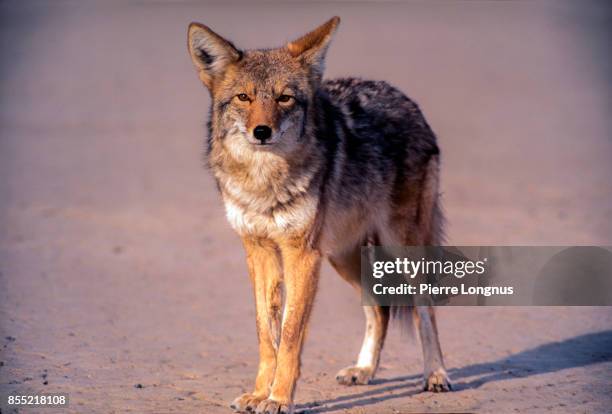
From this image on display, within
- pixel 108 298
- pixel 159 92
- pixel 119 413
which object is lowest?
pixel 119 413

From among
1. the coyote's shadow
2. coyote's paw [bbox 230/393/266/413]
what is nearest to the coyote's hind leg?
the coyote's shadow

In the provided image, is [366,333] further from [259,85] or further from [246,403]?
[259,85]

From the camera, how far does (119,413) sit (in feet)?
16.2

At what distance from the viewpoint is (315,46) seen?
5270 millimetres

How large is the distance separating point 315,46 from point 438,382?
7.73ft

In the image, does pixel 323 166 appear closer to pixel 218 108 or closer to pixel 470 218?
pixel 218 108

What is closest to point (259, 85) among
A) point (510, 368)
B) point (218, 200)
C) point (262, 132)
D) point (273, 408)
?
A: point (262, 132)

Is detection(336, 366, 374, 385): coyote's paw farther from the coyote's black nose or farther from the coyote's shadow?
the coyote's black nose

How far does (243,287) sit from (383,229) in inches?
121

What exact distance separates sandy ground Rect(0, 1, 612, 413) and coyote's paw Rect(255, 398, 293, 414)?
375 millimetres

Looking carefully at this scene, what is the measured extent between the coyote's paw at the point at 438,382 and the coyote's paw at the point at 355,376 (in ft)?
1.39

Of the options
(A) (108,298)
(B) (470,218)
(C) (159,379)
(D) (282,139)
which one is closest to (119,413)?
(C) (159,379)

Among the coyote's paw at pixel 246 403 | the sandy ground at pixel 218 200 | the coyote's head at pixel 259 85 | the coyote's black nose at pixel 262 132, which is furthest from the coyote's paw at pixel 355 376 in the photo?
Answer: the coyote's black nose at pixel 262 132

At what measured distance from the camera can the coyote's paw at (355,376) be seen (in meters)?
5.97
